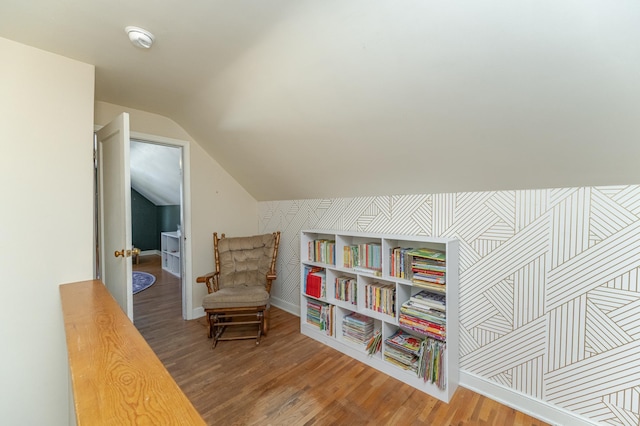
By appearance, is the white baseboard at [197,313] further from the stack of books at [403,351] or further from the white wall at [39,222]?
the stack of books at [403,351]

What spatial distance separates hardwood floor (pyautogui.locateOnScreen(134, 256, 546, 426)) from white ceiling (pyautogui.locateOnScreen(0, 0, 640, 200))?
1.45 metres

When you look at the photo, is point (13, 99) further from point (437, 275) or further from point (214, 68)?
point (437, 275)

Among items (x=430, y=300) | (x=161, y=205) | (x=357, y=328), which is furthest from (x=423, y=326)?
(x=161, y=205)

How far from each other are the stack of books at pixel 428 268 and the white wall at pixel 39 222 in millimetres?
2163

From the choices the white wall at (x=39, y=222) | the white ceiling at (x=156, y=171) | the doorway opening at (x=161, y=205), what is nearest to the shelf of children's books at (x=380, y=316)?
the white wall at (x=39, y=222)

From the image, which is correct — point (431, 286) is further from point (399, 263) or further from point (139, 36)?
point (139, 36)

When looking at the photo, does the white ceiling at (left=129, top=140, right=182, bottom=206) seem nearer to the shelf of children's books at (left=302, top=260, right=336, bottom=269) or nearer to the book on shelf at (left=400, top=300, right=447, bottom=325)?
the shelf of children's books at (left=302, top=260, right=336, bottom=269)

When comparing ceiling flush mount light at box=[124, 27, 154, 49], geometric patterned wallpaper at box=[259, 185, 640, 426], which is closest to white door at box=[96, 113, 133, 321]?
ceiling flush mount light at box=[124, 27, 154, 49]

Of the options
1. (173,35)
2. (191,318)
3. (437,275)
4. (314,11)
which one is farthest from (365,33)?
(191,318)

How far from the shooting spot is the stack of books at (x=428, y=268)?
1.79 metres

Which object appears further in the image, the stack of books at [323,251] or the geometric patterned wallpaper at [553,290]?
the stack of books at [323,251]

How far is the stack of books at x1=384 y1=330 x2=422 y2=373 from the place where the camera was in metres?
1.89

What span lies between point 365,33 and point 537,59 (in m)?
0.72

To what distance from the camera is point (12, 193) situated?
1.46 meters
